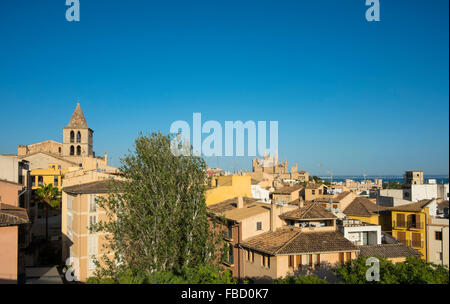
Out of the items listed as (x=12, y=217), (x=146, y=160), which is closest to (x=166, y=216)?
(x=146, y=160)

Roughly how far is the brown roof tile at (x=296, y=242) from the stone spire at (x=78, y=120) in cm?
5043

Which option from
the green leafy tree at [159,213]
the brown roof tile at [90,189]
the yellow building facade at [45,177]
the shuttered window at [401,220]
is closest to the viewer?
the green leafy tree at [159,213]

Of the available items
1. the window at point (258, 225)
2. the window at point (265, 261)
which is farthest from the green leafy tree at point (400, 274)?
the window at point (258, 225)

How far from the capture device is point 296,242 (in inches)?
840

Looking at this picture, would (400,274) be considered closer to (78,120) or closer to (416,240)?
(416,240)

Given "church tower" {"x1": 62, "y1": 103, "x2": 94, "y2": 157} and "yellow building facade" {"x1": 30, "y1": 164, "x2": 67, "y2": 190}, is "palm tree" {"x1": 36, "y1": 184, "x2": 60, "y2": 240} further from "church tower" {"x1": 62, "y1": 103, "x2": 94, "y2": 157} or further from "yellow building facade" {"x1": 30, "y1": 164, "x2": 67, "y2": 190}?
"church tower" {"x1": 62, "y1": 103, "x2": 94, "y2": 157}

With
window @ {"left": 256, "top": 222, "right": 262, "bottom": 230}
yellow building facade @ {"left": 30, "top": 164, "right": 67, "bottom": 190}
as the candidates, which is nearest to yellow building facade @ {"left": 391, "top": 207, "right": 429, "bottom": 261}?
window @ {"left": 256, "top": 222, "right": 262, "bottom": 230}

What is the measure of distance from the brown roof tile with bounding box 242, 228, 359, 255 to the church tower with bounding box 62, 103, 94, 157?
4863cm

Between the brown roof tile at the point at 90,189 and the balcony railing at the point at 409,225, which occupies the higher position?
the brown roof tile at the point at 90,189

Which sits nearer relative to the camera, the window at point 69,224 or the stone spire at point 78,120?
the window at point 69,224

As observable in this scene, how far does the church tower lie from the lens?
64.1 metres

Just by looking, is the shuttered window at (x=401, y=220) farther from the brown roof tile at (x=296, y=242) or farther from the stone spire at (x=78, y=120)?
the stone spire at (x=78, y=120)

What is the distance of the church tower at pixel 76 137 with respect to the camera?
210 ft
